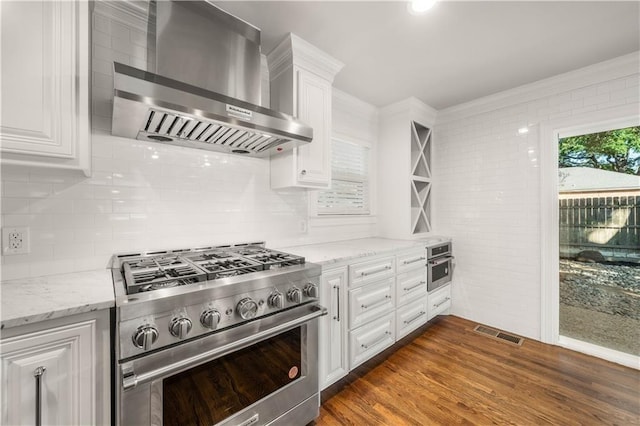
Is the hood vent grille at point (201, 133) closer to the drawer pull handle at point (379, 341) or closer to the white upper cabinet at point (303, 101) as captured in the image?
the white upper cabinet at point (303, 101)

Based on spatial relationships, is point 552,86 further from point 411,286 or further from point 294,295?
point 294,295

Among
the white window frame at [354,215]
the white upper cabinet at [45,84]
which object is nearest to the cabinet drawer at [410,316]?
the white window frame at [354,215]

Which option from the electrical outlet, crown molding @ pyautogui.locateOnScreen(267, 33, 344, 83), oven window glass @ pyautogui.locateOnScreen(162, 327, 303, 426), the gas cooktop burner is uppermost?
crown molding @ pyautogui.locateOnScreen(267, 33, 344, 83)

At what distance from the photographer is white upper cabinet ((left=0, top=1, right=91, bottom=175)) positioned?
3.44 ft

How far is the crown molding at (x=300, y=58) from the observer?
78.7 inches

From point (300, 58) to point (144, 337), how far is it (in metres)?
2.01

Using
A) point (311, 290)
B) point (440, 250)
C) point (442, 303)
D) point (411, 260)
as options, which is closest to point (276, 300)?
point (311, 290)

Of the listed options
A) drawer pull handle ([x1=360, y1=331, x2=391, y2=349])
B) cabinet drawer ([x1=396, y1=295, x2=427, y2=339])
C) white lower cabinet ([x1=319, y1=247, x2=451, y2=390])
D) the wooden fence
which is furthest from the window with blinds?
the wooden fence

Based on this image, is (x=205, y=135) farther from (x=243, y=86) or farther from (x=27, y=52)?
(x=27, y=52)

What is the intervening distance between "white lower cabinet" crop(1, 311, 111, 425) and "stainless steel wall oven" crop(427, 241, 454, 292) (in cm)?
271

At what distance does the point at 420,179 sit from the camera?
127 inches

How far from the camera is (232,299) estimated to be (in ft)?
4.18

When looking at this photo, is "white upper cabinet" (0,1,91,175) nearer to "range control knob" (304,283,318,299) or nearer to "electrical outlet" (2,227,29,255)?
"electrical outlet" (2,227,29,255)

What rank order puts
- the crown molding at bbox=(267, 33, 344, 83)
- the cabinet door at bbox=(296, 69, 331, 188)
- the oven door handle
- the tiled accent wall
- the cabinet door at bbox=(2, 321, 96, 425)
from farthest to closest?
the cabinet door at bbox=(296, 69, 331, 188), the crown molding at bbox=(267, 33, 344, 83), the tiled accent wall, the oven door handle, the cabinet door at bbox=(2, 321, 96, 425)
